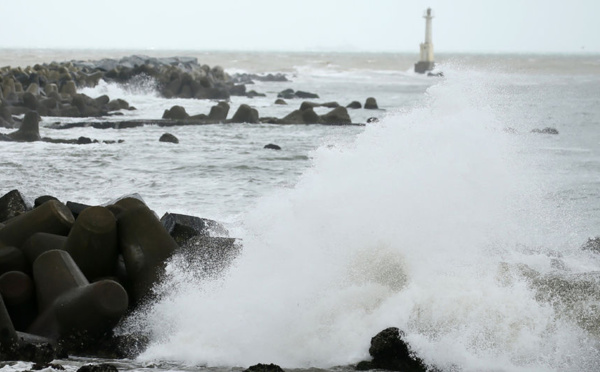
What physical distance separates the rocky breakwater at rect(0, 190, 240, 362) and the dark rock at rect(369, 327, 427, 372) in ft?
4.54

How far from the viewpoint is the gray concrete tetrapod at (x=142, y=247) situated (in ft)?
19.8

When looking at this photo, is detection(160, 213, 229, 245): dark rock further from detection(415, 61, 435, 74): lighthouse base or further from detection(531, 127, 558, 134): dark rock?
detection(415, 61, 435, 74): lighthouse base

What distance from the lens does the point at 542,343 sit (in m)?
4.97

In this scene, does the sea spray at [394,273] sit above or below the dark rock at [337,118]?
above

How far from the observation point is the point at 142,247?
6.20 metres

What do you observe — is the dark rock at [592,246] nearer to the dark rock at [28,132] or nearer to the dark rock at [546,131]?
the dark rock at [28,132]

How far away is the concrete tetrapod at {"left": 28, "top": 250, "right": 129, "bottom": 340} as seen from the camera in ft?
17.3

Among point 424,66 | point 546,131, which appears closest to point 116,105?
point 546,131

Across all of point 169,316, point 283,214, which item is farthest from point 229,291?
point 283,214

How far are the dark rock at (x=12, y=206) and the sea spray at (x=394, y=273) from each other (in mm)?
2096

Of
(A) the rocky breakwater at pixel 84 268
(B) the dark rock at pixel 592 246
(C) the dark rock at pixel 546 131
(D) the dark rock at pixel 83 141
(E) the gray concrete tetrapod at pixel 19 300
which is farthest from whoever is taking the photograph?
(C) the dark rock at pixel 546 131

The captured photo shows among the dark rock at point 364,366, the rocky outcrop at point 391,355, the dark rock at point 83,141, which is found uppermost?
the rocky outcrop at point 391,355

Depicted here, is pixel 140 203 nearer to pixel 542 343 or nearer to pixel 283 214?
pixel 283 214

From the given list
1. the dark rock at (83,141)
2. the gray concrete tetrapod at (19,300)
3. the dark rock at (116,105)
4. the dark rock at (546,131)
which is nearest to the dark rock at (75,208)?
the gray concrete tetrapod at (19,300)
